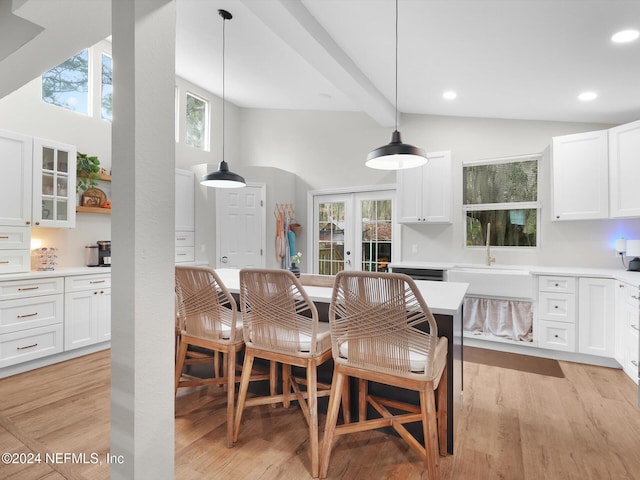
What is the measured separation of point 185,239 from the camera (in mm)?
5199

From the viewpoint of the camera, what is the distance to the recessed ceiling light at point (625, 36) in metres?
Result: 2.14

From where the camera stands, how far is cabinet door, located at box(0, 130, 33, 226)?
10.2 ft

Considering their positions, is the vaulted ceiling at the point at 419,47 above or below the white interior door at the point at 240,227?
above

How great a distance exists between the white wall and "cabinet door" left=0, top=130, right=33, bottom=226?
135 inches

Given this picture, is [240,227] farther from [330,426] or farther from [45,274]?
[330,426]

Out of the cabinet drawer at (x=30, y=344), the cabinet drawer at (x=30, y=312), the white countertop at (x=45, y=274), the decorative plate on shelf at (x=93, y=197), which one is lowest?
the cabinet drawer at (x=30, y=344)

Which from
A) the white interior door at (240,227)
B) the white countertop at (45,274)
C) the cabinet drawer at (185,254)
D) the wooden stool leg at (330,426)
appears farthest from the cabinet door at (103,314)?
the wooden stool leg at (330,426)

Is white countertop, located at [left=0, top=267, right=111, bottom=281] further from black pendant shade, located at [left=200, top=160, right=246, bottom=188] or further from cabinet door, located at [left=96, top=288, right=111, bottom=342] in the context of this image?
black pendant shade, located at [left=200, top=160, right=246, bottom=188]

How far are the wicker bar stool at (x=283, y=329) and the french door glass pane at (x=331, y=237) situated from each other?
353 centimetres

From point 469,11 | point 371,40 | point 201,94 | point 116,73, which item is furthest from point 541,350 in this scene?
point 201,94

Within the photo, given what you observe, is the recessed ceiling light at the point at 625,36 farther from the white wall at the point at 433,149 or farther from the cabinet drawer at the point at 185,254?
the cabinet drawer at the point at 185,254

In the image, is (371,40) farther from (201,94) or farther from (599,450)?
(201,94)

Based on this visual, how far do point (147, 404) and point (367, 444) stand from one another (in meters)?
1.32

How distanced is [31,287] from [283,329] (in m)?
2.78
